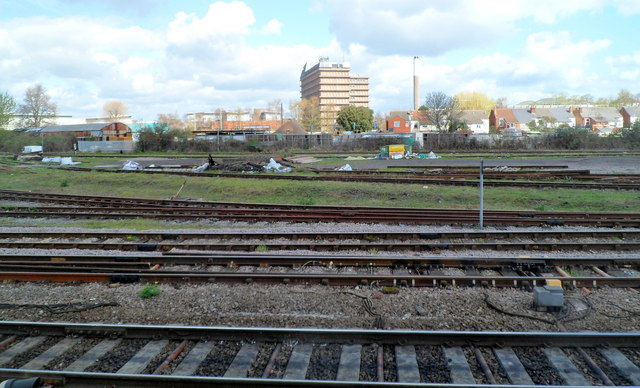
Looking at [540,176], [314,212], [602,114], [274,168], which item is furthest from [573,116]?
[314,212]

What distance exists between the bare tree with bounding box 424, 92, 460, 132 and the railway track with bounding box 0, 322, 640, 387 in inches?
2451

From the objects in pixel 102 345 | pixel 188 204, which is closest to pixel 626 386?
pixel 102 345

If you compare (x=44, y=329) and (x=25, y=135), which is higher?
(x=25, y=135)

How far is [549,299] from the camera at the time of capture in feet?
21.8

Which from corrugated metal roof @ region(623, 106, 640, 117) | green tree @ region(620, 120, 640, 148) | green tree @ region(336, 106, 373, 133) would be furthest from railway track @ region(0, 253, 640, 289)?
corrugated metal roof @ region(623, 106, 640, 117)

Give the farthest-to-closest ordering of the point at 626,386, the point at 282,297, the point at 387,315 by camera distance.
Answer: the point at 282,297, the point at 387,315, the point at 626,386

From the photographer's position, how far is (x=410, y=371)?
5.08 metres

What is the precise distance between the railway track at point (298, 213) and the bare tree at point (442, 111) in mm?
52753

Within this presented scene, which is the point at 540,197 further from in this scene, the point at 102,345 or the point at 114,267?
the point at 102,345

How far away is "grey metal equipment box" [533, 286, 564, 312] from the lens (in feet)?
21.7

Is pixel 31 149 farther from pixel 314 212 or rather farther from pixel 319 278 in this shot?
pixel 319 278

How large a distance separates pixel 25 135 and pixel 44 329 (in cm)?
7215

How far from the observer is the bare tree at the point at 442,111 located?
6656 cm

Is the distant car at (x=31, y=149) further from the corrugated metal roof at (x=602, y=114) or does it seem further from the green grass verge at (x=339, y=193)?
the corrugated metal roof at (x=602, y=114)
